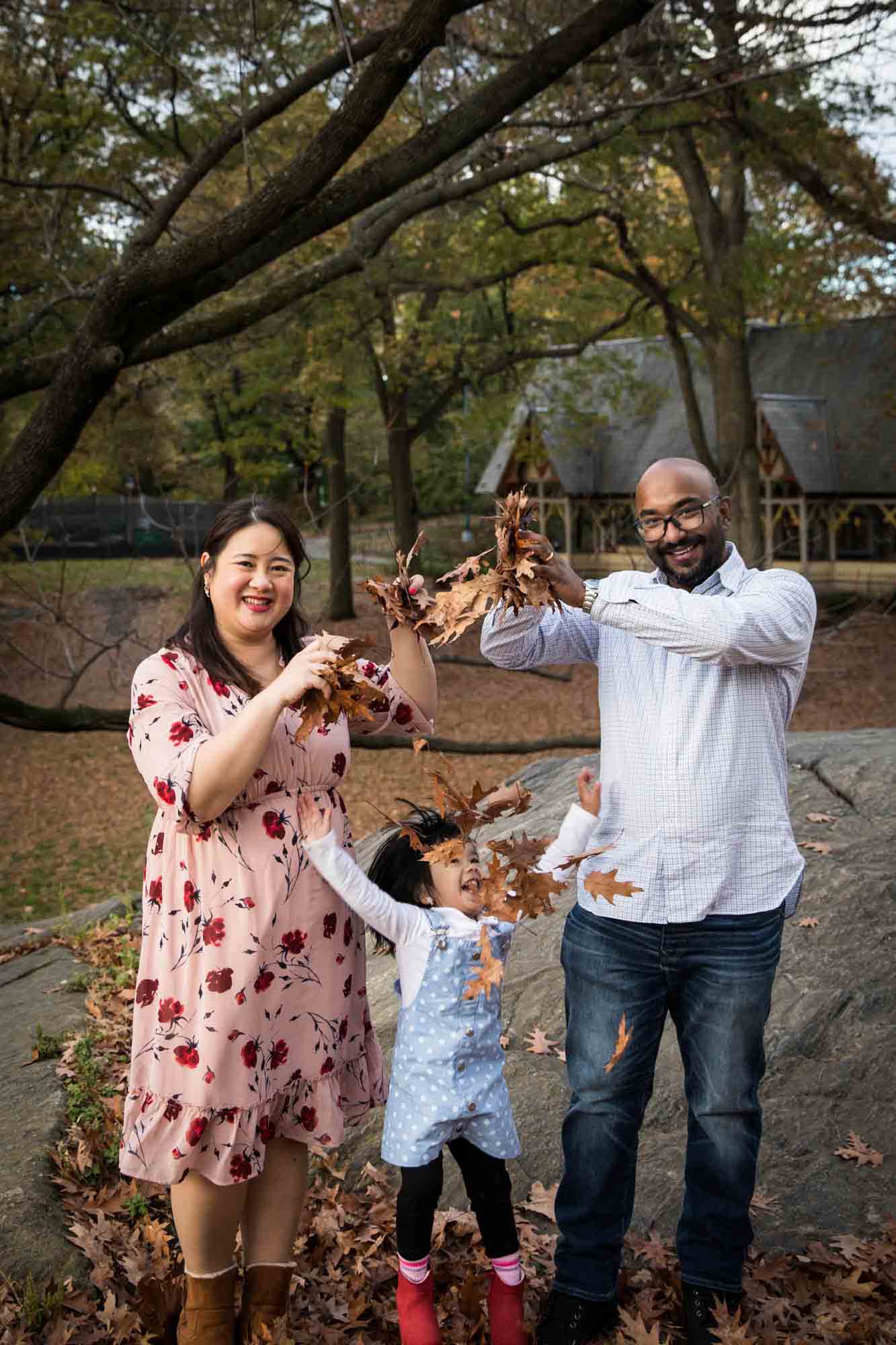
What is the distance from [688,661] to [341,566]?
2144 centimetres

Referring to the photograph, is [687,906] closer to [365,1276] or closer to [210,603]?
[210,603]

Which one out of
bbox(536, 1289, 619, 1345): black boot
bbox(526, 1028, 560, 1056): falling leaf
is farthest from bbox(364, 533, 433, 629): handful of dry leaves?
bbox(526, 1028, 560, 1056): falling leaf

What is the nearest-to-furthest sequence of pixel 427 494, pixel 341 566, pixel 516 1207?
pixel 516 1207, pixel 341 566, pixel 427 494

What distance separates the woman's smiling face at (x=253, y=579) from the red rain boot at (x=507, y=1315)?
1.90 m

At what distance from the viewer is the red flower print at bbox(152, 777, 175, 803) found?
295cm

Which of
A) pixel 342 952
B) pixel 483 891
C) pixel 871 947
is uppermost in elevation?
pixel 483 891

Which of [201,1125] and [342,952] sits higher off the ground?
[342,952]

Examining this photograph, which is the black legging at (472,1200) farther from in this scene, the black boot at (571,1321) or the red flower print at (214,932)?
the red flower print at (214,932)

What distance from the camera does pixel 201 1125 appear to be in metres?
3.09

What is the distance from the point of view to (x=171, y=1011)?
311 centimetres

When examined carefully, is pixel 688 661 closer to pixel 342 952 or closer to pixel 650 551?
pixel 650 551

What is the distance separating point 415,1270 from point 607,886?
3.81 feet

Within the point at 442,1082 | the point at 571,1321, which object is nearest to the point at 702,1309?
the point at 571,1321

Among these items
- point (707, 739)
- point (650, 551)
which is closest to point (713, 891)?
point (707, 739)
